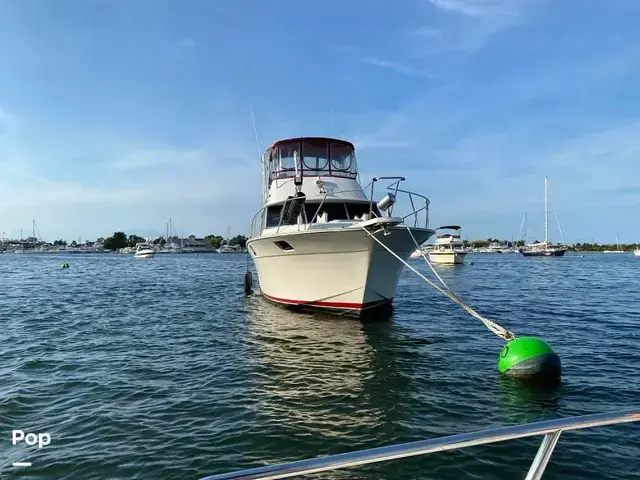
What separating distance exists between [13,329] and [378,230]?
1085cm

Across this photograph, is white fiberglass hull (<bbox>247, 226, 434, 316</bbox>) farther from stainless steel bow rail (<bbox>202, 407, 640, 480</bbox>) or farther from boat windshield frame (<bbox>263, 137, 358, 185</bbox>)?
stainless steel bow rail (<bbox>202, 407, 640, 480</bbox>)

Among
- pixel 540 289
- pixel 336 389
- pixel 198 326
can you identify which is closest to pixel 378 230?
pixel 336 389

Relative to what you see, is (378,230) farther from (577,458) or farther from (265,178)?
(265,178)

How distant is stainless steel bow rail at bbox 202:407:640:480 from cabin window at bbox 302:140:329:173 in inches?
586

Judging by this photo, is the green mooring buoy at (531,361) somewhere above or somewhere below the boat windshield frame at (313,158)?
below

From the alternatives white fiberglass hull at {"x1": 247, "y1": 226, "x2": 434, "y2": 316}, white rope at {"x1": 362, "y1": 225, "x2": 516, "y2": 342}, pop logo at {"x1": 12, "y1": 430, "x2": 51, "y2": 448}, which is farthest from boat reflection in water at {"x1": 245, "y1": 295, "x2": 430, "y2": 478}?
pop logo at {"x1": 12, "y1": 430, "x2": 51, "y2": 448}

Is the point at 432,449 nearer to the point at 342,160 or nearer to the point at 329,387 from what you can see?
the point at 329,387

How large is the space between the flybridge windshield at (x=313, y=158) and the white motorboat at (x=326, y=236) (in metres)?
0.04

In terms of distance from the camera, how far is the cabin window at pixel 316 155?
16812mm

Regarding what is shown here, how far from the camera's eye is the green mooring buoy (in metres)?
7.75

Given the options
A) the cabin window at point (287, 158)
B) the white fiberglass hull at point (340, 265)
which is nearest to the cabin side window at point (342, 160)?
the cabin window at point (287, 158)

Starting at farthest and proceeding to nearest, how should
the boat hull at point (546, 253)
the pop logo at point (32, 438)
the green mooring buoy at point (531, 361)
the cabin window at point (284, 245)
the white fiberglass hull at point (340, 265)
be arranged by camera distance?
1. the boat hull at point (546, 253)
2. the cabin window at point (284, 245)
3. the white fiberglass hull at point (340, 265)
4. the green mooring buoy at point (531, 361)
5. the pop logo at point (32, 438)

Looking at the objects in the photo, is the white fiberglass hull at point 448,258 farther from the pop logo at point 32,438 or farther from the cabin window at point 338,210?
the pop logo at point 32,438

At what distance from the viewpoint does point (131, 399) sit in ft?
23.9
